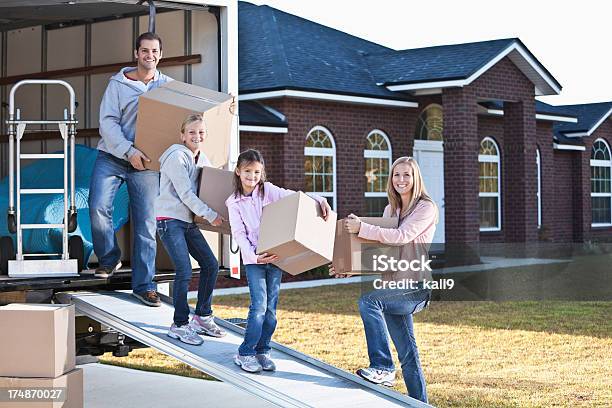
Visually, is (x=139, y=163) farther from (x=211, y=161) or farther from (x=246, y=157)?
(x=246, y=157)

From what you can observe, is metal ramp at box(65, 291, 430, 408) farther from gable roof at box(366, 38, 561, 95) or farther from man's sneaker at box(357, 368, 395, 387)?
gable roof at box(366, 38, 561, 95)

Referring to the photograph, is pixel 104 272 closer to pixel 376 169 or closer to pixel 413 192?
pixel 413 192

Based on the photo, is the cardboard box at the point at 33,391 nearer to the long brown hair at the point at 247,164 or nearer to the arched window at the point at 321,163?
the long brown hair at the point at 247,164

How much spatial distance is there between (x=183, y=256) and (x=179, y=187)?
44 cm

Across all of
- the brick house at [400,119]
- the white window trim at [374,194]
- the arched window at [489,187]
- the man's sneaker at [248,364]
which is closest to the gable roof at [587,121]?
the brick house at [400,119]

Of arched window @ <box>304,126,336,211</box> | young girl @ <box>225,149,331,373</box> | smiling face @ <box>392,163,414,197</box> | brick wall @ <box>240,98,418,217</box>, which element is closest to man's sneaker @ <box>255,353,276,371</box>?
young girl @ <box>225,149,331,373</box>

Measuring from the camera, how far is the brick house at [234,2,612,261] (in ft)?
65.5

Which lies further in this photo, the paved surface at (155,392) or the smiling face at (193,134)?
the paved surface at (155,392)

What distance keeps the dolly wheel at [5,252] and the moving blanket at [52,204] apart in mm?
101

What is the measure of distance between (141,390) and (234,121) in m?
2.80

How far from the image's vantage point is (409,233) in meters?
6.39

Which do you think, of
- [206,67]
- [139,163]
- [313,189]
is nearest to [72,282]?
[139,163]

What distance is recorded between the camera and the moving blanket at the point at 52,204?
7297 millimetres

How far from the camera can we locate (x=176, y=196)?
22.0 feet
